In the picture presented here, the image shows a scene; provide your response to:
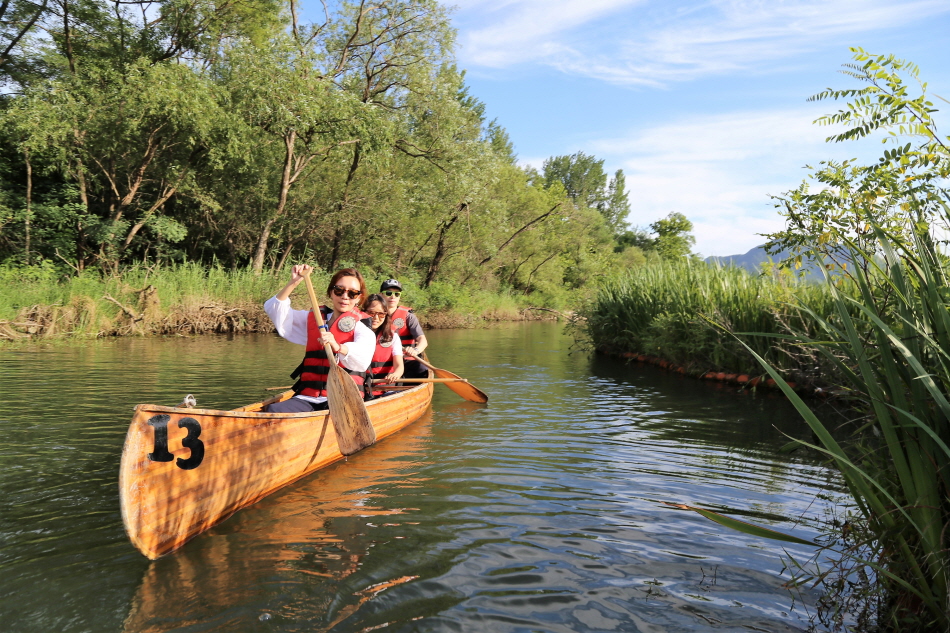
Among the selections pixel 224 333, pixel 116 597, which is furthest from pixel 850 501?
pixel 224 333

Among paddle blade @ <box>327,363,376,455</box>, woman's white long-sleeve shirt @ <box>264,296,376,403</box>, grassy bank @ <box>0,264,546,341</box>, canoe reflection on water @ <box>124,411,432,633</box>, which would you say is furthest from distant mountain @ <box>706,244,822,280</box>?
grassy bank @ <box>0,264,546,341</box>


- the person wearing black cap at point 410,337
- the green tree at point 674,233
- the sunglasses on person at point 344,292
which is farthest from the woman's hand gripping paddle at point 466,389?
the green tree at point 674,233

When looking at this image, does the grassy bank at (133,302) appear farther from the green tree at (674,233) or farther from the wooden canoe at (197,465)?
the green tree at (674,233)

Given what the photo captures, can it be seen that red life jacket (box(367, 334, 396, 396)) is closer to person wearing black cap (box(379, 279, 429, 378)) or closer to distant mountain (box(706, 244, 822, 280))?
person wearing black cap (box(379, 279, 429, 378))

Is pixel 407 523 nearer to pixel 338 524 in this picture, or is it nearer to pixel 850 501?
pixel 338 524

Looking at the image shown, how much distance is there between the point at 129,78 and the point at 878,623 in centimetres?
1822

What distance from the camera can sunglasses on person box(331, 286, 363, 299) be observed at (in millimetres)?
5359

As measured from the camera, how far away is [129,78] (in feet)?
54.1

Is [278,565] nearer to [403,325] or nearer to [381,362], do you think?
[381,362]

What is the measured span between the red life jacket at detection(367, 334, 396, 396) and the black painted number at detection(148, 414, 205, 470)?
3.30 m

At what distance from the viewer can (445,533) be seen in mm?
4027

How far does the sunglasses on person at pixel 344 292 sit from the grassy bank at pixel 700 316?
15.0ft

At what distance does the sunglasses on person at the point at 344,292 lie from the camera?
17.6 feet

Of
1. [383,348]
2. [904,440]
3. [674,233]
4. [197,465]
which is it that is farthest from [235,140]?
[674,233]
